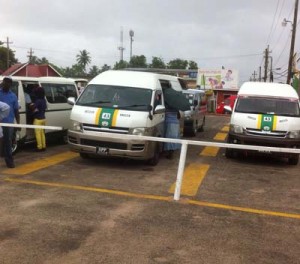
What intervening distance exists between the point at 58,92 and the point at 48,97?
59cm

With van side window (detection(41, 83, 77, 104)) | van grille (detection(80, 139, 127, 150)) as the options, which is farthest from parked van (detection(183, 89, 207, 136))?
van grille (detection(80, 139, 127, 150))

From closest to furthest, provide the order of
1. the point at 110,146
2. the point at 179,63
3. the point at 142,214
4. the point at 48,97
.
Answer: the point at 142,214, the point at 110,146, the point at 48,97, the point at 179,63

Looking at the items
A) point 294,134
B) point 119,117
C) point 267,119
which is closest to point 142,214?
point 119,117

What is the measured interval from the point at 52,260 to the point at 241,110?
8.29 m

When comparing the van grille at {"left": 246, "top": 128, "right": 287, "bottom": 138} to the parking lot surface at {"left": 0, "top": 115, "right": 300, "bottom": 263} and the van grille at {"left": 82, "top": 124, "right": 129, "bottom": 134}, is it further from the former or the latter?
the van grille at {"left": 82, "top": 124, "right": 129, "bottom": 134}

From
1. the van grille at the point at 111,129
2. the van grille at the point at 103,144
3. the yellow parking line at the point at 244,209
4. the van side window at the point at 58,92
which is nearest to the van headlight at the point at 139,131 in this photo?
the van grille at the point at 111,129

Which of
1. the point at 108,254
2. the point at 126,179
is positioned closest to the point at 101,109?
the point at 126,179

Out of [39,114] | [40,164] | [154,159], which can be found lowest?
[40,164]

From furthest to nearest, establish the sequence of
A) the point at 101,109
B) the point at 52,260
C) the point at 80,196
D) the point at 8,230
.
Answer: the point at 101,109
the point at 80,196
the point at 8,230
the point at 52,260

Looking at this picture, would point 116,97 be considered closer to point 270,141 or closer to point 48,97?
point 48,97

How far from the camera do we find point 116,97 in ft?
33.8

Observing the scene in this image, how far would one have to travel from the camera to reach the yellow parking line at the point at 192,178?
7922 millimetres

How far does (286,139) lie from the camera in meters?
11.0

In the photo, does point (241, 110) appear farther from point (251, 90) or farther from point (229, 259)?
point (229, 259)
